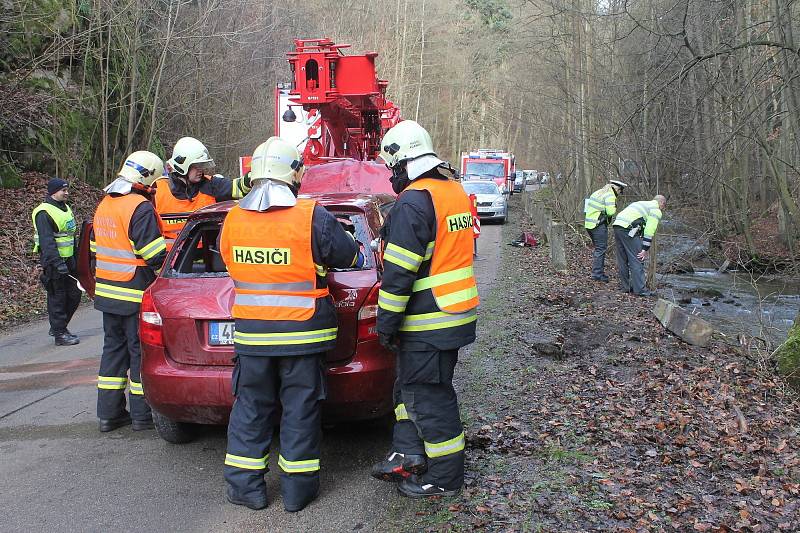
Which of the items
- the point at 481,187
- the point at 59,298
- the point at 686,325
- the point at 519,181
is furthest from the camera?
the point at 519,181

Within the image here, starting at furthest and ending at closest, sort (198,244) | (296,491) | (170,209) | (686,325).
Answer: (686,325), (170,209), (198,244), (296,491)

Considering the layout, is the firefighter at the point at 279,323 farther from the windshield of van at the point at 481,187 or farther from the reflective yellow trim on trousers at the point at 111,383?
the windshield of van at the point at 481,187

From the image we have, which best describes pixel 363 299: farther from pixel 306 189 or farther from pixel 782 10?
pixel 782 10

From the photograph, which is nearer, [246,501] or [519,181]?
[246,501]

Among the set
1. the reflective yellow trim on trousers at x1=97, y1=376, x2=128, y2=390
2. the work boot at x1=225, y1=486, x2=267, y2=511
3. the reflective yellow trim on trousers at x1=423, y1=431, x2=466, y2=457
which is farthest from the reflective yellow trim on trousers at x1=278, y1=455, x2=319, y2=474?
the reflective yellow trim on trousers at x1=97, y1=376, x2=128, y2=390

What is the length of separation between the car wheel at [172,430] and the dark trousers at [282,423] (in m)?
1.00

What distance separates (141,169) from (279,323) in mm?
2078

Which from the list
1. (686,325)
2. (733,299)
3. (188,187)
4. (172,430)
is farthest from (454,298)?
(733,299)

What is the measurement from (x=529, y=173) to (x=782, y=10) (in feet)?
142

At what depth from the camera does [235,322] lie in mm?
4086

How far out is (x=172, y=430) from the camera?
4.84 metres

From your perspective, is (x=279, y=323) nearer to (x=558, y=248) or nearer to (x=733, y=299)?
(x=558, y=248)

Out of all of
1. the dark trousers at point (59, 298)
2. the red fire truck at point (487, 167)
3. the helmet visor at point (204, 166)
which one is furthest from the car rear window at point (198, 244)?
the red fire truck at point (487, 167)

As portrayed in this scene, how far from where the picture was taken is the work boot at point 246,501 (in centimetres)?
395
